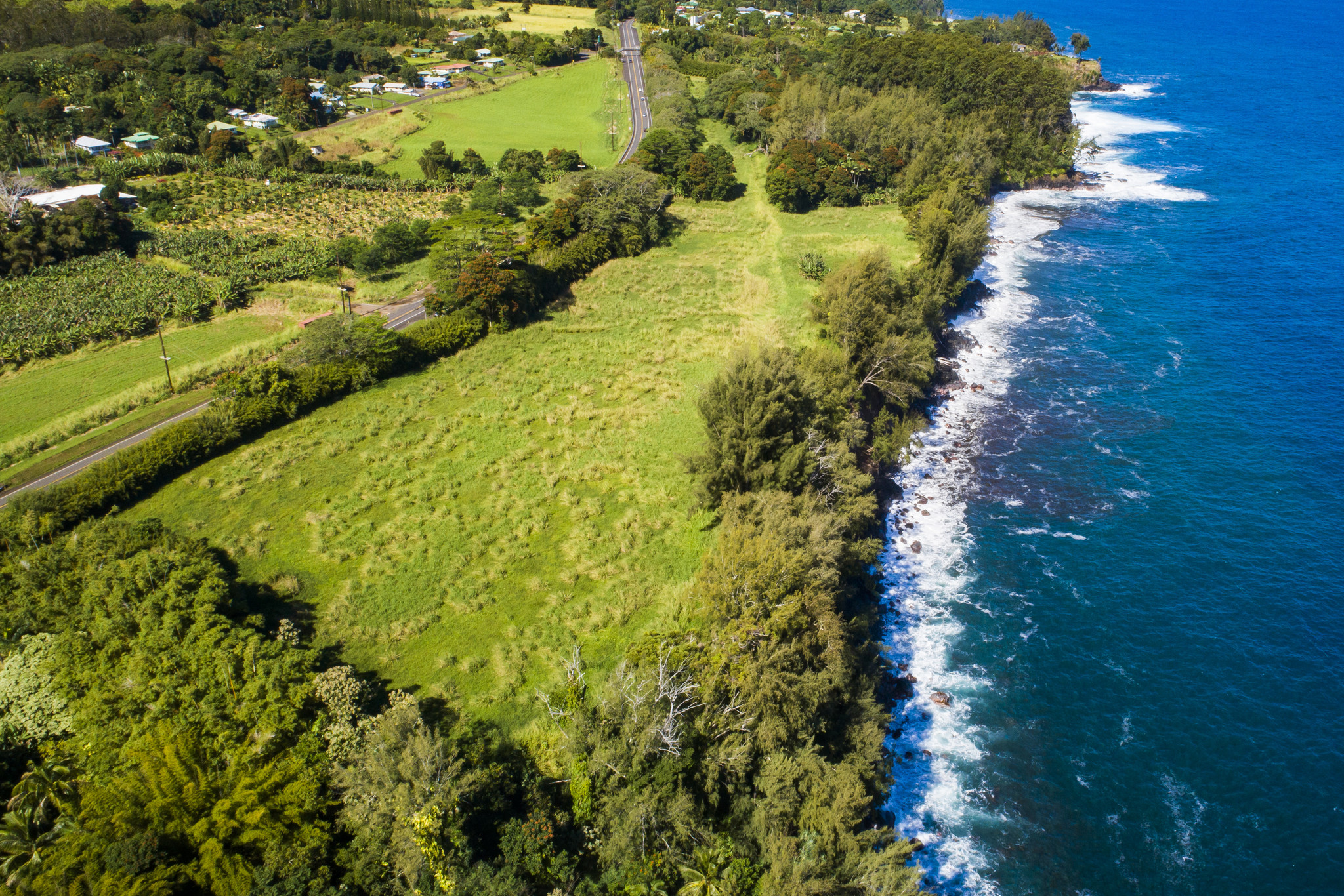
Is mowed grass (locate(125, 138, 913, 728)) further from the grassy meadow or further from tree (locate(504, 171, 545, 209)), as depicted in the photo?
tree (locate(504, 171, 545, 209))

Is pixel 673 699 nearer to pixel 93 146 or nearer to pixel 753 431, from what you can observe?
pixel 753 431

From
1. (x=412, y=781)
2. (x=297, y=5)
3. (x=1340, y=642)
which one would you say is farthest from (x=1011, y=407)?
(x=297, y=5)

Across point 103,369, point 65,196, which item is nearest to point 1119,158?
point 103,369

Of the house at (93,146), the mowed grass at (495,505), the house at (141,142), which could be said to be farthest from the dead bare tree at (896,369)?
the house at (93,146)

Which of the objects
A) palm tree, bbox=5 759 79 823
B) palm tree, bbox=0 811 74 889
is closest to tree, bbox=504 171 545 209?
palm tree, bbox=5 759 79 823

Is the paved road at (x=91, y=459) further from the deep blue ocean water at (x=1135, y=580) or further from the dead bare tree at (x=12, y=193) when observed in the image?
the deep blue ocean water at (x=1135, y=580)

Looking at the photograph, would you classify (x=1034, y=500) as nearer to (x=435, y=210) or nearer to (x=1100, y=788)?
(x=1100, y=788)

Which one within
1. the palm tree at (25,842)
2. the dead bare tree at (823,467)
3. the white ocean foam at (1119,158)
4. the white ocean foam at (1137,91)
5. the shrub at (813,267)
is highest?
the white ocean foam at (1137,91)
